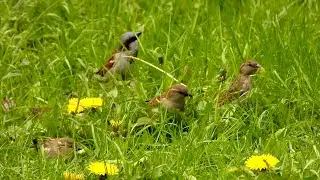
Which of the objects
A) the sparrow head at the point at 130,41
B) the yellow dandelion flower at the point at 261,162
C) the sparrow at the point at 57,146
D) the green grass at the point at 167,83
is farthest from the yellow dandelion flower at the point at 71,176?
the sparrow head at the point at 130,41

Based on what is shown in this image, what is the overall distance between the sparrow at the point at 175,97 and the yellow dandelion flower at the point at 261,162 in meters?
0.90

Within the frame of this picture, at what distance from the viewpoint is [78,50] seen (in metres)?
6.73

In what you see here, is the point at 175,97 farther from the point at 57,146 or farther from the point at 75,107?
the point at 57,146

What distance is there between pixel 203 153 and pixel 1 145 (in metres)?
1.18

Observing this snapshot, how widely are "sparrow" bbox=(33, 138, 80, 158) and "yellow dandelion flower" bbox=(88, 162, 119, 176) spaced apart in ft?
1.41

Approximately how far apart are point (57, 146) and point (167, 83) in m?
1.21

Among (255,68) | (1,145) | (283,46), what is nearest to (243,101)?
(255,68)

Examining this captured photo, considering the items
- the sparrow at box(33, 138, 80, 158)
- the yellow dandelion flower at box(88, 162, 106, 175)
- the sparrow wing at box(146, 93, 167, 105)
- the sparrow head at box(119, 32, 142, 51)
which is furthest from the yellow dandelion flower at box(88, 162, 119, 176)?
the sparrow head at box(119, 32, 142, 51)

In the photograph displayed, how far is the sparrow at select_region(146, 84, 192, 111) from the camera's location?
5469mm

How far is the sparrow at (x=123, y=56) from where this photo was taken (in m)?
6.27

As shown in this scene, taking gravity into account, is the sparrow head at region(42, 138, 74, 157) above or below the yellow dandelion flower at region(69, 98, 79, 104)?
below

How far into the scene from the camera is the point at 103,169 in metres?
4.59

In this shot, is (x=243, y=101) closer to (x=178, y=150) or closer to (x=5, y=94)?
(x=178, y=150)

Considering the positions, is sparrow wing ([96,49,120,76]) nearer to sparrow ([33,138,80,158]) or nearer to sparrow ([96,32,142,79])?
Result: sparrow ([96,32,142,79])
